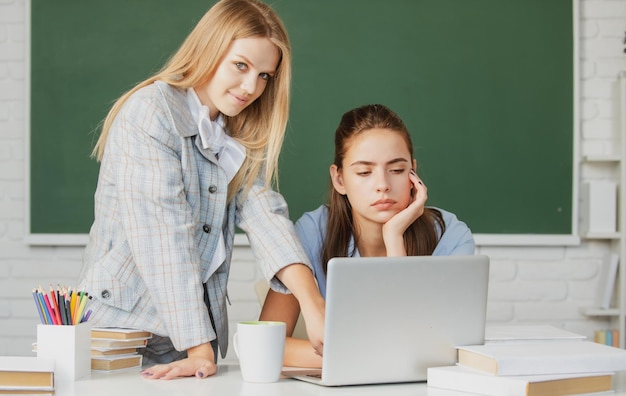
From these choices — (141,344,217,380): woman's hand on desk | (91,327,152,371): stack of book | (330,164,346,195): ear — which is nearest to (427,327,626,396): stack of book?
(141,344,217,380): woman's hand on desk

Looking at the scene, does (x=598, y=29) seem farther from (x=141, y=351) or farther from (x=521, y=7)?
(x=141, y=351)

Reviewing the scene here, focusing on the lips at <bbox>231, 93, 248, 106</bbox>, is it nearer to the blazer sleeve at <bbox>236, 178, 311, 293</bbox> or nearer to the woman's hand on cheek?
the blazer sleeve at <bbox>236, 178, 311, 293</bbox>

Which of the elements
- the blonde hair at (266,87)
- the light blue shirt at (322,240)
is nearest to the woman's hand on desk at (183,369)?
the blonde hair at (266,87)

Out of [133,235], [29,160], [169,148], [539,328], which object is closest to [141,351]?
[133,235]

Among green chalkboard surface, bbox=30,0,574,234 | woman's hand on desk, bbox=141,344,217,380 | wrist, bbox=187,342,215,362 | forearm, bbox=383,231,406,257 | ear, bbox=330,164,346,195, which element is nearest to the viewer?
woman's hand on desk, bbox=141,344,217,380

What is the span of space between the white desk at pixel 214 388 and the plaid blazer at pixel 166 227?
18 centimetres

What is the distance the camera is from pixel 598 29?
302 cm

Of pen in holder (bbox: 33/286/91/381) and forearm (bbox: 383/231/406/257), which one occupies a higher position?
forearm (bbox: 383/231/406/257)

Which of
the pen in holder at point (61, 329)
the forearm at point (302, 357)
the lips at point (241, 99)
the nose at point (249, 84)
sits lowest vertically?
the forearm at point (302, 357)

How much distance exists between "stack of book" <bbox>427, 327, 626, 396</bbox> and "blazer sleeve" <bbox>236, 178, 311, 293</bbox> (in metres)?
0.42

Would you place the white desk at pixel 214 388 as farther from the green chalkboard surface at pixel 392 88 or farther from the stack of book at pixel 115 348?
the green chalkboard surface at pixel 392 88

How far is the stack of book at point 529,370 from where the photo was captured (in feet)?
3.62

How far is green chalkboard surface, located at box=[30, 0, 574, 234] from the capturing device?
116 inches

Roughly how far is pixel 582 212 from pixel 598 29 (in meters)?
0.69
